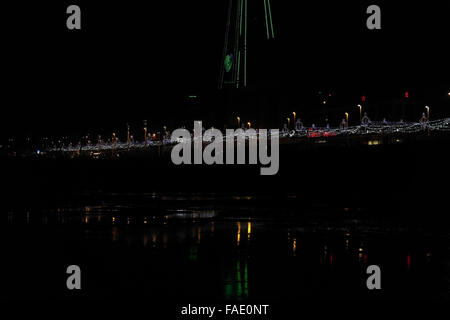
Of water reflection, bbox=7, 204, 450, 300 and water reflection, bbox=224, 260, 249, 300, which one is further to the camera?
water reflection, bbox=7, 204, 450, 300

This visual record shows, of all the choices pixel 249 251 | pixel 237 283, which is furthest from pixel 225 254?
pixel 237 283

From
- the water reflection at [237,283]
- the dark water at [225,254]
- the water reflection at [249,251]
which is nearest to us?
the water reflection at [237,283]

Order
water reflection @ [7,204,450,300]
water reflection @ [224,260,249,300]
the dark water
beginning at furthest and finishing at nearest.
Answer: water reflection @ [7,204,450,300] → the dark water → water reflection @ [224,260,249,300]

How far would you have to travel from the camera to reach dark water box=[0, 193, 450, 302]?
9.32 meters

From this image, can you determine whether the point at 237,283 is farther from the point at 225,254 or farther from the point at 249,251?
the point at 249,251

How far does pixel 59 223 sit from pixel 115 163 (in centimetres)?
4653

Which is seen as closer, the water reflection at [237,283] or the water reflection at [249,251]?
the water reflection at [237,283]

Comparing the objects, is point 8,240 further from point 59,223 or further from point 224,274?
point 224,274

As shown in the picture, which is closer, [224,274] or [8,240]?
[224,274]

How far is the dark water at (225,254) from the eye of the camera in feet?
30.6

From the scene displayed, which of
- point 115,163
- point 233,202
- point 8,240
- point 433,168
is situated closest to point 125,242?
point 8,240
